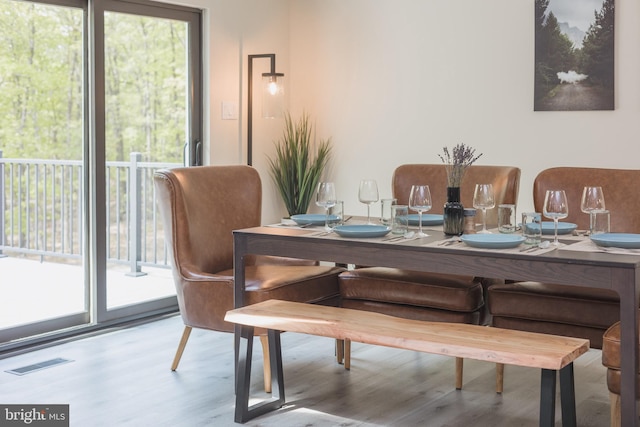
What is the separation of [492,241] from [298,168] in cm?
299

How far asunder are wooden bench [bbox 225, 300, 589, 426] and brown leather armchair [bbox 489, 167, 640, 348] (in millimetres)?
511

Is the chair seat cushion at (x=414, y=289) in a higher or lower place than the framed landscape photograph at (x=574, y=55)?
lower

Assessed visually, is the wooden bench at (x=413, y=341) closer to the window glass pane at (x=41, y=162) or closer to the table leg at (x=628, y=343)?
the table leg at (x=628, y=343)

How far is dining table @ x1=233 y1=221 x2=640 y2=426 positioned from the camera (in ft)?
8.32

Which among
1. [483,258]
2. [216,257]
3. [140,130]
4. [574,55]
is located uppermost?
[574,55]

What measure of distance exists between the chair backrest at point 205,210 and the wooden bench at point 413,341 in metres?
0.62

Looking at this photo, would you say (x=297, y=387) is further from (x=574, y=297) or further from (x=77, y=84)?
(x=77, y=84)

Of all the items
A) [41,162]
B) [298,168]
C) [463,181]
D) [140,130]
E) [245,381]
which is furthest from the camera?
[298,168]

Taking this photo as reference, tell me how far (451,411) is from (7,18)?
2920 mm

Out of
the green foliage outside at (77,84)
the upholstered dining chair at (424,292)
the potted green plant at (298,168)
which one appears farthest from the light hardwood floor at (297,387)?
the potted green plant at (298,168)

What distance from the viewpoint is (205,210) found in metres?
3.93

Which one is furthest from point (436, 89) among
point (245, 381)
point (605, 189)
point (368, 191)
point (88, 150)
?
point (245, 381)

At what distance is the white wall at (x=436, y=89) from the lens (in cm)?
479

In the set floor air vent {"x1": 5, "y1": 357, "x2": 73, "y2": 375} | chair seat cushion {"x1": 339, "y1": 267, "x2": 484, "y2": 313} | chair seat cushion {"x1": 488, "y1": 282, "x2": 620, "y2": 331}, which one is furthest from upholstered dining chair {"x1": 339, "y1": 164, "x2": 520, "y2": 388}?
floor air vent {"x1": 5, "y1": 357, "x2": 73, "y2": 375}
